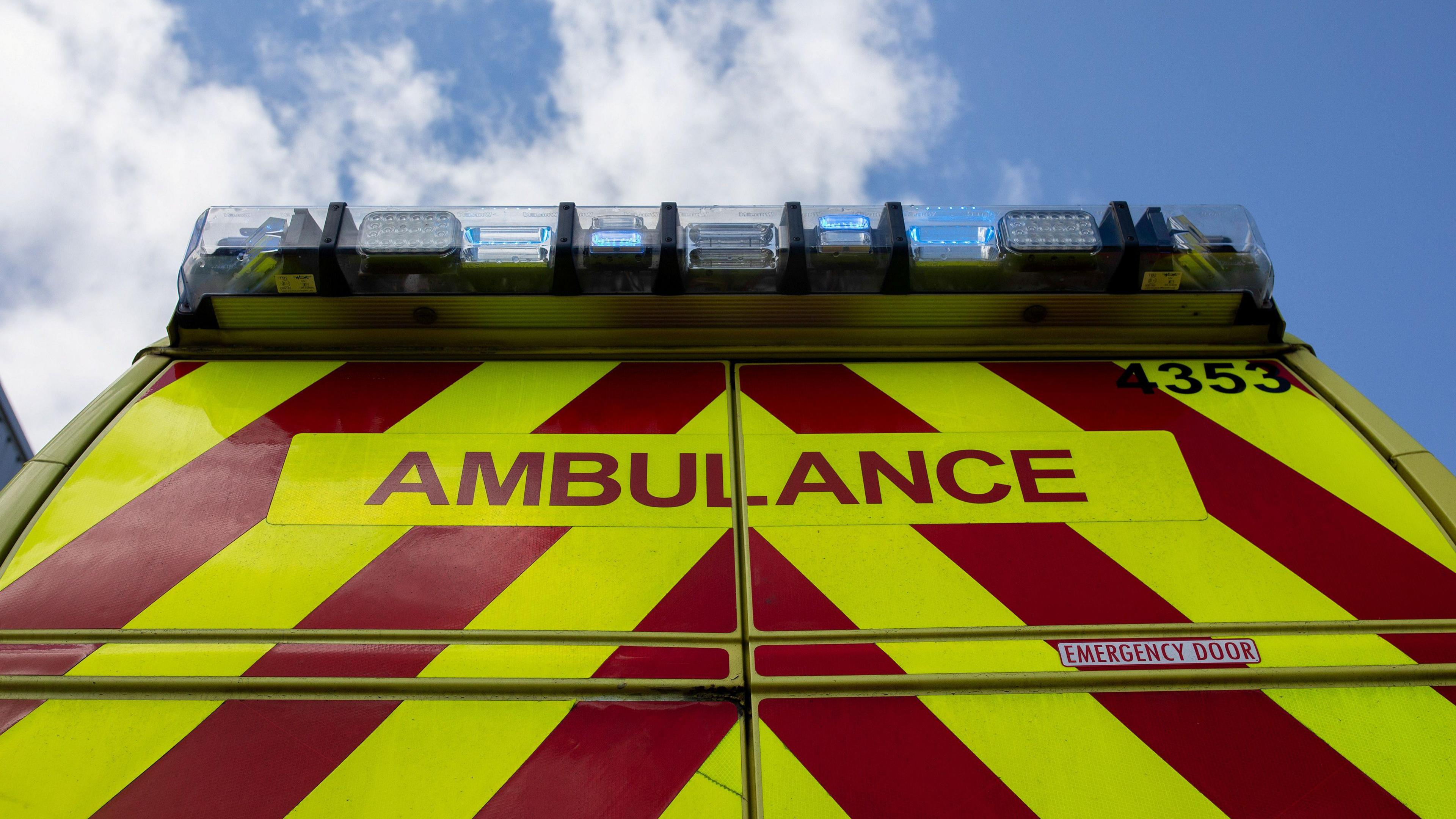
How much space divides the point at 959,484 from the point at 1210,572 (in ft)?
1.41

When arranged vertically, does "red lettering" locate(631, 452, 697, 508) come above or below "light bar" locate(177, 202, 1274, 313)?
below

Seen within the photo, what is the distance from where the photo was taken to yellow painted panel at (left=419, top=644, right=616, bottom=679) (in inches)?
51.8

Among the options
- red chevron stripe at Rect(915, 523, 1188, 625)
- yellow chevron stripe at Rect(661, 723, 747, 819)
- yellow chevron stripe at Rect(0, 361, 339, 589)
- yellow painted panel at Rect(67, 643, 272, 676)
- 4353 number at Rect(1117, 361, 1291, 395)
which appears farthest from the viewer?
4353 number at Rect(1117, 361, 1291, 395)

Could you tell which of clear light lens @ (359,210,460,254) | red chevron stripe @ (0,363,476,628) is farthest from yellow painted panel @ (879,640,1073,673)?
clear light lens @ (359,210,460,254)

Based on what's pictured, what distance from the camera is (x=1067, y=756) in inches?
48.9

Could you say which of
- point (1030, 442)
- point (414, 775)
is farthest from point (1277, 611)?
point (414, 775)

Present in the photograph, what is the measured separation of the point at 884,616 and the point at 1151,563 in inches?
18.8

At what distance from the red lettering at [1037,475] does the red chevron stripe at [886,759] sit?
19.4 inches

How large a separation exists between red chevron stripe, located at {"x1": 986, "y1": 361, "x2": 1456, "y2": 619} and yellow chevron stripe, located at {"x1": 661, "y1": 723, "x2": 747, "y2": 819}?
3.20ft

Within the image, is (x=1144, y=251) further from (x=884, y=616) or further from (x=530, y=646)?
(x=530, y=646)

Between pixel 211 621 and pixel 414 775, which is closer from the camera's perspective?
pixel 414 775

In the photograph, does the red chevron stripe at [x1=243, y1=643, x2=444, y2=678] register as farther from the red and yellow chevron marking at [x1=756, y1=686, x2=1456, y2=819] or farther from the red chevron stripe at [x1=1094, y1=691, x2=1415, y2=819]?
the red chevron stripe at [x1=1094, y1=691, x2=1415, y2=819]

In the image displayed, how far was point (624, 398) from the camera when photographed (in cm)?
181

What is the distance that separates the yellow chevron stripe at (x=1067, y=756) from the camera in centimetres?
120
